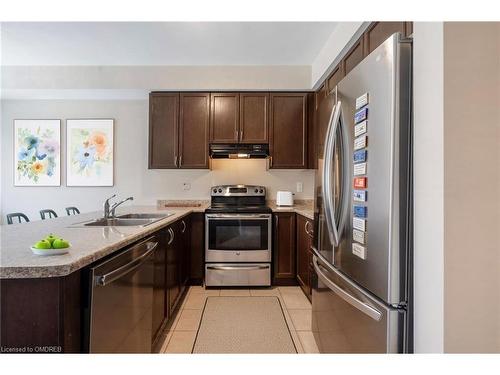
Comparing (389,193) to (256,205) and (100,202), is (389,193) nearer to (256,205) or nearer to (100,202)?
(256,205)

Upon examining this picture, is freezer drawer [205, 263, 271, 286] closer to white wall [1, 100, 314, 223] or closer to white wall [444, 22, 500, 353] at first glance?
white wall [1, 100, 314, 223]

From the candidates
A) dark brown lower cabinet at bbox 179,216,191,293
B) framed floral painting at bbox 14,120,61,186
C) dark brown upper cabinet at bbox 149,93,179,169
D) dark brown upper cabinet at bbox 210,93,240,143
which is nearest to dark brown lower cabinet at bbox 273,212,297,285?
dark brown lower cabinet at bbox 179,216,191,293

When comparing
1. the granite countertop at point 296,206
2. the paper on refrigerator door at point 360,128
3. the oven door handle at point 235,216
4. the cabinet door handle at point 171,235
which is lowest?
the cabinet door handle at point 171,235

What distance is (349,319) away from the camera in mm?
1278

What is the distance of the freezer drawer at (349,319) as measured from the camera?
3.40ft

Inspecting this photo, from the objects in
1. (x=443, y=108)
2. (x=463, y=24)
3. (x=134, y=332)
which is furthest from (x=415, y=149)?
(x=134, y=332)

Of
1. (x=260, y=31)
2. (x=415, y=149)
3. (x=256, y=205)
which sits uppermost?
(x=260, y=31)

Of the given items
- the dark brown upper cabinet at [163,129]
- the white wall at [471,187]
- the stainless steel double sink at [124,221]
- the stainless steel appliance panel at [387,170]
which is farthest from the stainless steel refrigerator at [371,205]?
the dark brown upper cabinet at [163,129]

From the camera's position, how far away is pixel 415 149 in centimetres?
101

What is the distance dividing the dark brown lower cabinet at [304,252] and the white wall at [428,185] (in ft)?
5.03

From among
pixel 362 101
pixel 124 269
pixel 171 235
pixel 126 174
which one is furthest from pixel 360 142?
pixel 126 174

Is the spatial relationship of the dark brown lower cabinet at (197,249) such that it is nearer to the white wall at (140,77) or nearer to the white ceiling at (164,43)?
the white wall at (140,77)

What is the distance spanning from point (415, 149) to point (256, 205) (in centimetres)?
246

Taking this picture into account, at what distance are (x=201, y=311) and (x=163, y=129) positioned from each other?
2079mm
